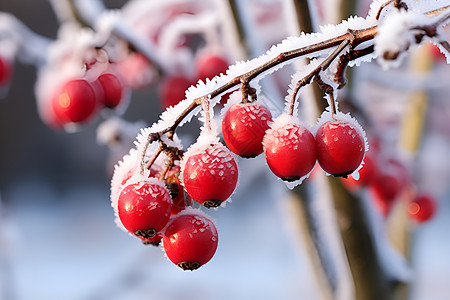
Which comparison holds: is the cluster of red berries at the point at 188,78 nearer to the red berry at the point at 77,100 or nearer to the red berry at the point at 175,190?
the red berry at the point at 77,100

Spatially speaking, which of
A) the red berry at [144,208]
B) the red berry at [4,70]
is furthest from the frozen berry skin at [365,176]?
the red berry at [4,70]

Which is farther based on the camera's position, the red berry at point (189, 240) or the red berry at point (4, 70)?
the red berry at point (4, 70)

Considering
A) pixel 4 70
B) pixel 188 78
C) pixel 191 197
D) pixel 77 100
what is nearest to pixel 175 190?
pixel 191 197

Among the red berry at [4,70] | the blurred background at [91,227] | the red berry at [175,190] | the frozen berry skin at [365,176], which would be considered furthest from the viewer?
the blurred background at [91,227]

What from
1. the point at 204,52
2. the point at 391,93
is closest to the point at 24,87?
the point at 391,93

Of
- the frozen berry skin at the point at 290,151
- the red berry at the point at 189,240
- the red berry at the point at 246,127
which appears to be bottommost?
the red berry at the point at 189,240

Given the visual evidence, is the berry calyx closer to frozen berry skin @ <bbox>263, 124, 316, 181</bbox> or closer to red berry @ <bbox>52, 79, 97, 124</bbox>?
frozen berry skin @ <bbox>263, 124, 316, 181</bbox>

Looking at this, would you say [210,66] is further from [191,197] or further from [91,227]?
[91,227]

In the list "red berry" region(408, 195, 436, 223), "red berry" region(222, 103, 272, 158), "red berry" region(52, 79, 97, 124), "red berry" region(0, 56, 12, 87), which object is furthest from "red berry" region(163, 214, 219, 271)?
"red berry" region(408, 195, 436, 223)
